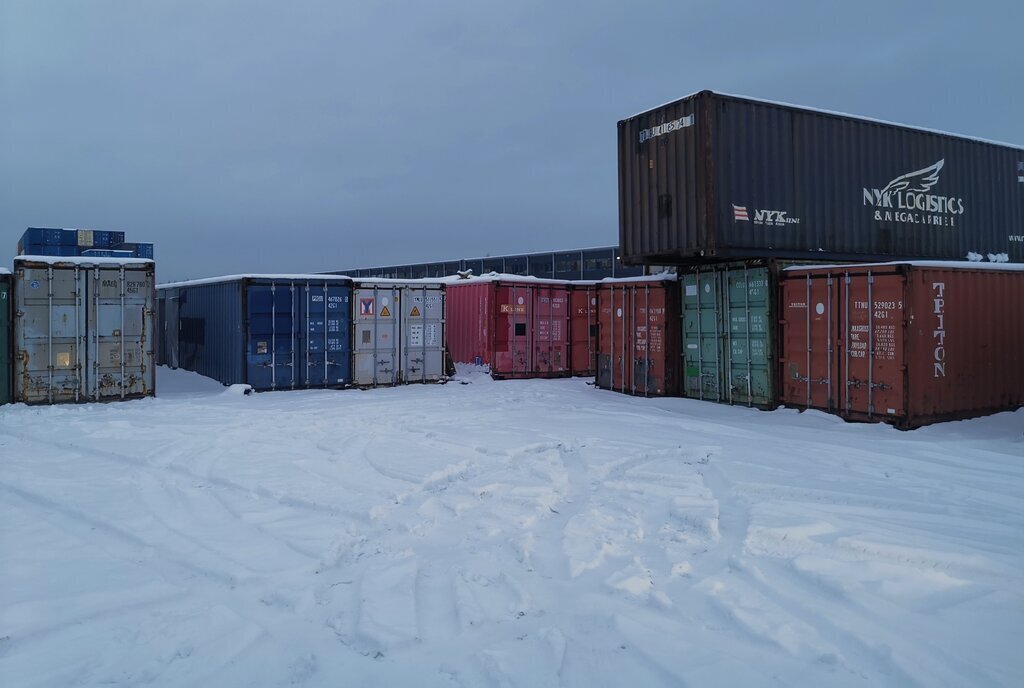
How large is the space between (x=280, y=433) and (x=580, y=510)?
6605mm

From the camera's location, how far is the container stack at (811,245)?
12.5 metres

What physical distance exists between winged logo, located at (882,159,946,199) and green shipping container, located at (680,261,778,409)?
471cm

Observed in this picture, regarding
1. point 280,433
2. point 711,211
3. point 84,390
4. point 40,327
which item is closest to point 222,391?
point 84,390

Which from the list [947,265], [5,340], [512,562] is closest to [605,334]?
[947,265]

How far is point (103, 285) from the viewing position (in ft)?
51.6

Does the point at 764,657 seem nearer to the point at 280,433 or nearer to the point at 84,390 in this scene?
the point at 280,433

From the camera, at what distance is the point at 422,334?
19.8 meters

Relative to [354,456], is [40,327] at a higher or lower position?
higher

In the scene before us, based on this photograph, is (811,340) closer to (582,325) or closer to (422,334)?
(582,325)

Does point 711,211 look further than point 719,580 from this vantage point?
Yes

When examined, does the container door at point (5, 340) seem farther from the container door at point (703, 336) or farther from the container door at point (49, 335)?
the container door at point (703, 336)

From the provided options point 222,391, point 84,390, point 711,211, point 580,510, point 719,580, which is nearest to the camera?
point 719,580

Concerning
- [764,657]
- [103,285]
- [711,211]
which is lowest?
[764,657]

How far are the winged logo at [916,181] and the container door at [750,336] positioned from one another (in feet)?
15.4
